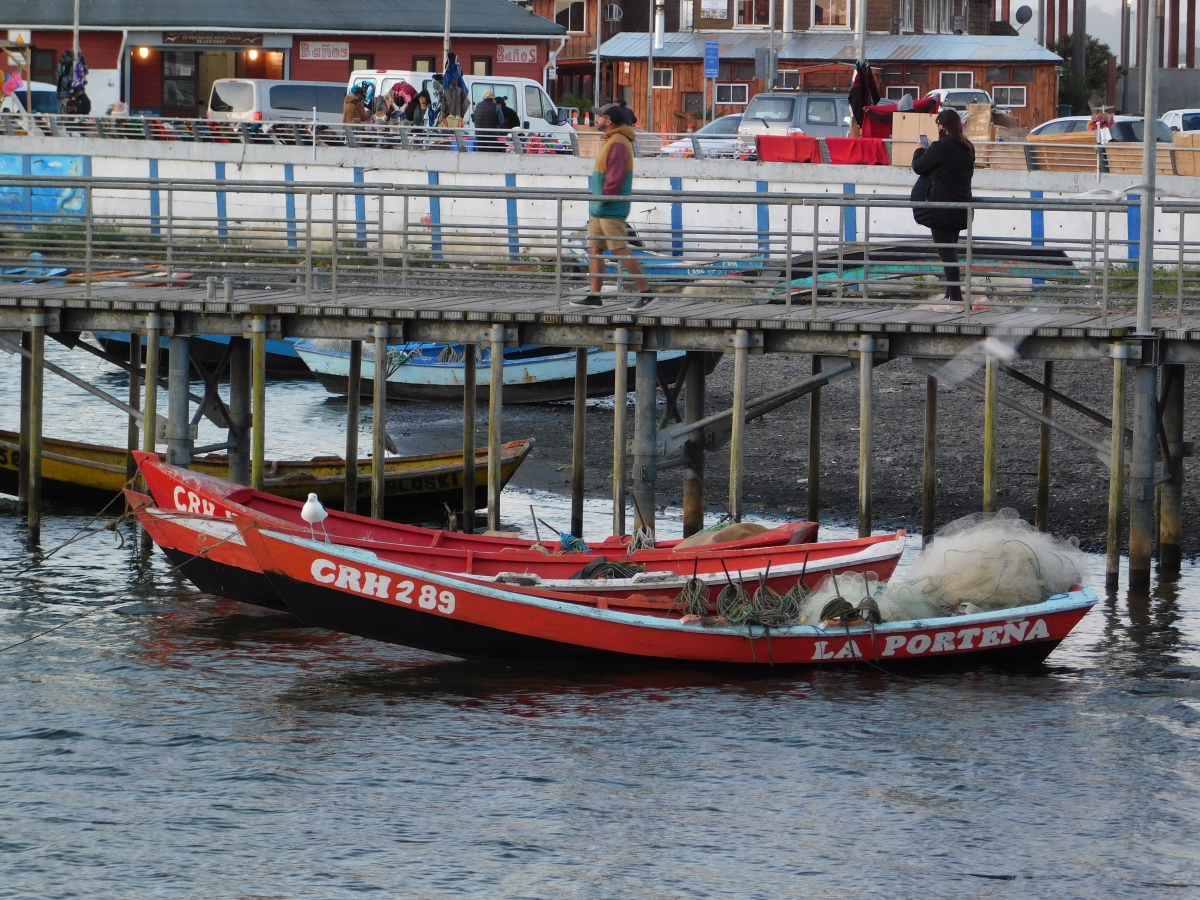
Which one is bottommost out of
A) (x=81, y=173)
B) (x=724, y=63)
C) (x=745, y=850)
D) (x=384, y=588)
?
(x=745, y=850)

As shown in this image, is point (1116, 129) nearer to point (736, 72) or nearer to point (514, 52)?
point (514, 52)

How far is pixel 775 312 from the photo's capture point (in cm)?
1780

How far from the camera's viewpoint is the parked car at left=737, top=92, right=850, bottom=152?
3778cm

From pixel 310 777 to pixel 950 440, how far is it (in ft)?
47.4

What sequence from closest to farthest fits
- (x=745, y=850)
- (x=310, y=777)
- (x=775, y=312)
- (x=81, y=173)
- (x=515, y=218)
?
(x=745, y=850), (x=310, y=777), (x=775, y=312), (x=515, y=218), (x=81, y=173)

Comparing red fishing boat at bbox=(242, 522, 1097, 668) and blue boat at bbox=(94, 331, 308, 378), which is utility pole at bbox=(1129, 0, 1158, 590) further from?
blue boat at bbox=(94, 331, 308, 378)

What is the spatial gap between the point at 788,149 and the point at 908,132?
7.53ft

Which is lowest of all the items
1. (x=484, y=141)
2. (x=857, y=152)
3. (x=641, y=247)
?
(x=641, y=247)

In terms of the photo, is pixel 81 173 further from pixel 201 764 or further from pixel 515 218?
pixel 201 764

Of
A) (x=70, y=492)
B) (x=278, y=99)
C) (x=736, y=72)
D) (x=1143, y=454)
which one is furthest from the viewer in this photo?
(x=736, y=72)

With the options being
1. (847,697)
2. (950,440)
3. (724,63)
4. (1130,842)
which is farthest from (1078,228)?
(724,63)

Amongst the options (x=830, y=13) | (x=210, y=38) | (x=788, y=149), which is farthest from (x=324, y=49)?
(x=788, y=149)

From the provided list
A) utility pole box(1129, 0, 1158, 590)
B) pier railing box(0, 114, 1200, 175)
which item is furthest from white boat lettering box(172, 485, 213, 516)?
pier railing box(0, 114, 1200, 175)

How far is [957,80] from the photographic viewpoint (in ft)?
179
